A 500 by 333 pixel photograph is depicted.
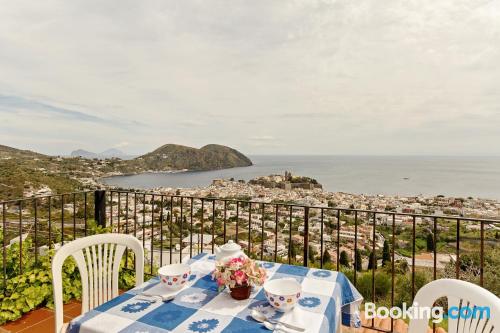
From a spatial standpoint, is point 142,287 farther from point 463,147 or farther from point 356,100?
point 463,147

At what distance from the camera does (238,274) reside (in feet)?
3.73

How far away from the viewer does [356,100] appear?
8094 mm

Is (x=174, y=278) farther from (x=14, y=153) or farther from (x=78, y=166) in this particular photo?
(x=14, y=153)

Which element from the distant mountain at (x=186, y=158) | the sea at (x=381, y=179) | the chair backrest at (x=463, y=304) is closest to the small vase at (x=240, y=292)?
the chair backrest at (x=463, y=304)

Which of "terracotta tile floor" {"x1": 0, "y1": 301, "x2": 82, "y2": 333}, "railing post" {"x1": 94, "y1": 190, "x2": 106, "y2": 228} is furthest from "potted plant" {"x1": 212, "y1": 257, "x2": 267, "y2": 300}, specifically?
"railing post" {"x1": 94, "y1": 190, "x2": 106, "y2": 228}

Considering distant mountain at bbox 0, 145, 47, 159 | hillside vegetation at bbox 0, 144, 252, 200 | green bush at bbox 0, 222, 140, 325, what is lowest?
→ green bush at bbox 0, 222, 140, 325

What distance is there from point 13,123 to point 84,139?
2.19 metres

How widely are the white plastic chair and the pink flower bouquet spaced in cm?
74

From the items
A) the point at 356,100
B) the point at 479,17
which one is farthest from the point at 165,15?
the point at 356,100

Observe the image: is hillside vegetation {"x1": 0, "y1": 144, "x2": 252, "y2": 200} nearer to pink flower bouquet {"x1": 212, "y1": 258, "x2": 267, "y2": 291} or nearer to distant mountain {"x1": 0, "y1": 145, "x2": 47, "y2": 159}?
distant mountain {"x1": 0, "y1": 145, "x2": 47, "y2": 159}

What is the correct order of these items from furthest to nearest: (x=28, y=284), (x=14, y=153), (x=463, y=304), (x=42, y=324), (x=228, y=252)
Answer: (x=14, y=153)
(x=28, y=284)
(x=42, y=324)
(x=228, y=252)
(x=463, y=304)

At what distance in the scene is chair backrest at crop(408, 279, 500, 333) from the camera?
0.93 m

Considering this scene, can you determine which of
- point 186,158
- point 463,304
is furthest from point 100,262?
point 186,158

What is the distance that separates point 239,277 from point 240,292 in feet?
0.24
